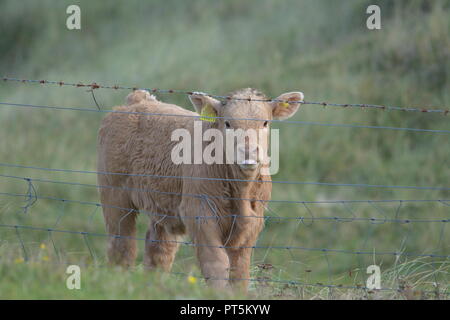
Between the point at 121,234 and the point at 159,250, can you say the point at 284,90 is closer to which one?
the point at 159,250

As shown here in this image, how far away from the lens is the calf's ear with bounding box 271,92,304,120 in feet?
24.7

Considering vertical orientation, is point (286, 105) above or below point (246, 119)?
above

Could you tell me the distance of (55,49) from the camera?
24.3 m

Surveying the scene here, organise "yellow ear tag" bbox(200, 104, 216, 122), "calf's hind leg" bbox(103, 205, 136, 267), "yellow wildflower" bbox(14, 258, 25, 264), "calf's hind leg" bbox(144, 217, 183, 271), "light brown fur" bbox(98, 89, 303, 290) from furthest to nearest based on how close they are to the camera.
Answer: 1. "calf's hind leg" bbox(144, 217, 183, 271)
2. "calf's hind leg" bbox(103, 205, 136, 267)
3. "yellow ear tag" bbox(200, 104, 216, 122)
4. "light brown fur" bbox(98, 89, 303, 290)
5. "yellow wildflower" bbox(14, 258, 25, 264)

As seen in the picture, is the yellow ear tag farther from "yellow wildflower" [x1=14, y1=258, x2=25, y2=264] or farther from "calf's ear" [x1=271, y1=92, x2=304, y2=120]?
"yellow wildflower" [x1=14, y1=258, x2=25, y2=264]

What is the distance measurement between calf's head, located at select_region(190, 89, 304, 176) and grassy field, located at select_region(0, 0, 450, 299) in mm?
1634

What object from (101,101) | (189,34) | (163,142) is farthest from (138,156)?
(189,34)

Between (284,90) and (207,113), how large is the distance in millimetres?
10932

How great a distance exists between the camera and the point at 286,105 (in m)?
7.57

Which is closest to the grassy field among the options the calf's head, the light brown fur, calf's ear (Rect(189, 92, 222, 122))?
the light brown fur

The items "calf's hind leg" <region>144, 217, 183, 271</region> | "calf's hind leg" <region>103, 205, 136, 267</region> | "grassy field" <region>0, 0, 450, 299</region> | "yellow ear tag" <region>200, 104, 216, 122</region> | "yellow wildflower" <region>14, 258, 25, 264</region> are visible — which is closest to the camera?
"yellow wildflower" <region>14, 258, 25, 264</region>

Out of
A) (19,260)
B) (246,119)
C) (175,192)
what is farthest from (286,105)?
(19,260)

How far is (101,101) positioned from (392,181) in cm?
855

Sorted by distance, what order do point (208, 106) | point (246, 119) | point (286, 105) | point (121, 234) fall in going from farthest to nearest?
point (121, 234), point (286, 105), point (208, 106), point (246, 119)
